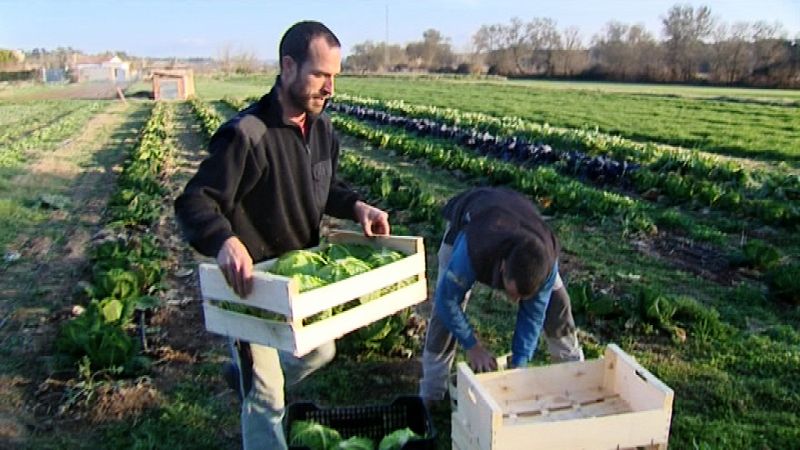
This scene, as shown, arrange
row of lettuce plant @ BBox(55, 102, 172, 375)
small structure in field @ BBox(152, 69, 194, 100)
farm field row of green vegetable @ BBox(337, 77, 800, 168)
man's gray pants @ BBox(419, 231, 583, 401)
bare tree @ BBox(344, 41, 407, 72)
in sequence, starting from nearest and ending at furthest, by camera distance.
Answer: man's gray pants @ BBox(419, 231, 583, 401) < row of lettuce plant @ BBox(55, 102, 172, 375) < farm field row of green vegetable @ BBox(337, 77, 800, 168) < small structure in field @ BBox(152, 69, 194, 100) < bare tree @ BBox(344, 41, 407, 72)

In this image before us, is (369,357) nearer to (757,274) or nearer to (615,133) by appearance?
(757,274)

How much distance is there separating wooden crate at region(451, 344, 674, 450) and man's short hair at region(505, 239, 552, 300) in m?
0.44

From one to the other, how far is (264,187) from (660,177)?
30.5ft

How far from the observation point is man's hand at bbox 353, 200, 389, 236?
3.82 meters

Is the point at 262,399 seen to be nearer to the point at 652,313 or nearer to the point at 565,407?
the point at 565,407

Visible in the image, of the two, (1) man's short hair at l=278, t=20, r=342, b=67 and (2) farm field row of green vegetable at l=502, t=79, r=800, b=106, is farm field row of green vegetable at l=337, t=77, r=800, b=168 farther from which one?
(1) man's short hair at l=278, t=20, r=342, b=67

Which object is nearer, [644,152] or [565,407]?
[565,407]

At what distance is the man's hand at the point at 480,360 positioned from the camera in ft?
11.5

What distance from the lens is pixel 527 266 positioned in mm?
3123

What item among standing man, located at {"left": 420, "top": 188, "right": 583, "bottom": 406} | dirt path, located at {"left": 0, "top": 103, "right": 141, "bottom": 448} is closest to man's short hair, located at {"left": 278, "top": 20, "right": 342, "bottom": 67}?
standing man, located at {"left": 420, "top": 188, "right": 583, "bottom": 406}

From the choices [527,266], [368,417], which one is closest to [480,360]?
[527,266]

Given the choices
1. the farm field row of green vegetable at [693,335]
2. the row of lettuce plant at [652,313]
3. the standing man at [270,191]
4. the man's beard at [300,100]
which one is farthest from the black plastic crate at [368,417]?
the row of lettuce plant at [652,313]

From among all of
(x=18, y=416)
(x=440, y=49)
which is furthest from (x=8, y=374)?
(x=440, y=49)

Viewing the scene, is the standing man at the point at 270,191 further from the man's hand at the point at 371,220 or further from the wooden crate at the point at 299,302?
the wooden crate at the point at 299,302
